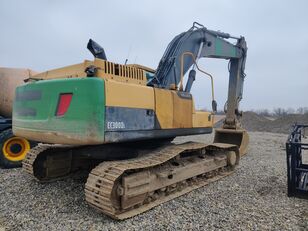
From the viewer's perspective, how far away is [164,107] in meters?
4.70

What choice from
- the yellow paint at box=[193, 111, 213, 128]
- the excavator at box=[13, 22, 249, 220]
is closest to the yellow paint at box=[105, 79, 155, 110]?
the excavator at box=[13, 22, 249, 220]

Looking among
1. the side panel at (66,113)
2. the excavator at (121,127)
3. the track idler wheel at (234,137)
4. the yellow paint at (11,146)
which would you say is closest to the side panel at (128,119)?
the excavator at (121,127)

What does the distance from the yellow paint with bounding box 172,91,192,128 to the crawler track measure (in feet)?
1.35

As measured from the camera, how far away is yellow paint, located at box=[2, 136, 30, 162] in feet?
22.5

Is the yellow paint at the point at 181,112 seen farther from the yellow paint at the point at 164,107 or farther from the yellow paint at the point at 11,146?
the yellow paint at the point at 11,146

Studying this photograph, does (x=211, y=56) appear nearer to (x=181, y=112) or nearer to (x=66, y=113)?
(x=181, y=112)

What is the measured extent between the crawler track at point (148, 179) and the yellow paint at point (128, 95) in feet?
2.71

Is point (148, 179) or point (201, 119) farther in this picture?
point (201, 119)

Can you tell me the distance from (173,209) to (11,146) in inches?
185

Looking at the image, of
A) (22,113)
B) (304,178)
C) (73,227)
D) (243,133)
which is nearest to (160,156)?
(73,227)

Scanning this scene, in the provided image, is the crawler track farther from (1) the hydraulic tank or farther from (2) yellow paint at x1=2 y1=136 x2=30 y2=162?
(1) the hydraulic tank

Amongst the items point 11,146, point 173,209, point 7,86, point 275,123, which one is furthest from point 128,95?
point 275,123

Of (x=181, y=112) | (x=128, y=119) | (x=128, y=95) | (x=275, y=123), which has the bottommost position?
(x=275, y=123)

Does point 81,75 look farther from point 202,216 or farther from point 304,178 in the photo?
point 304,178
